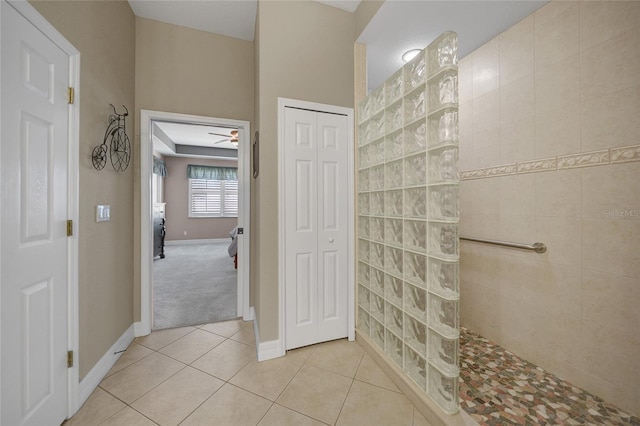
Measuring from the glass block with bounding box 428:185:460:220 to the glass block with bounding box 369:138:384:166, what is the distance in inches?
23.7

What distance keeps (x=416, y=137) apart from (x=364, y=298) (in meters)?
1.34

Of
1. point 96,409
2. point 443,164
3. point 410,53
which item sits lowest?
point 96,409

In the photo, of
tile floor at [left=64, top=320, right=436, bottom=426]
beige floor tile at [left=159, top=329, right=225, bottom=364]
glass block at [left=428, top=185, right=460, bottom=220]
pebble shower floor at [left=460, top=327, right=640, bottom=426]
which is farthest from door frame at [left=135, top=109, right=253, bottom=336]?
pebble shower floor at [left=460, top=327, right=640, bottom=426]

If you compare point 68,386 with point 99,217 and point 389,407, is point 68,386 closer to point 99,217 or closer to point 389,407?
point 99,217

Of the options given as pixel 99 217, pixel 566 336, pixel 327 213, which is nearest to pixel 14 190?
pixel 99 217

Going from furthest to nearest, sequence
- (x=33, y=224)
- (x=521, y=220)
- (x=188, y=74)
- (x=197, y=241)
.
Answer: (x=197, y=241)
(x=188, y=74)
(x=521, y=220)
(x=33, y=224)

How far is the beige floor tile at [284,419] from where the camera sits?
53.4 inches

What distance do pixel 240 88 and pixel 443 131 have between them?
212 cm

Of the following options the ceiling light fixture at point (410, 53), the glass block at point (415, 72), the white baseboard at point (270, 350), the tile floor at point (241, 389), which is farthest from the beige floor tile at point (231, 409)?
the ceiling light fixture at point (410, 53)

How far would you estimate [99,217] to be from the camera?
170 centimetres

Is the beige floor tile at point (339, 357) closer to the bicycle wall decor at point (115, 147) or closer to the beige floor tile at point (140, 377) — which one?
the beige floor tile at point (140, 377)

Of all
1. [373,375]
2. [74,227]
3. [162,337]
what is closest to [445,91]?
[373,375]

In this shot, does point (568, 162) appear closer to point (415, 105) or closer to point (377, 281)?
point (415, 105)

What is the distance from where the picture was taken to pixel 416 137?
59.9 inches
